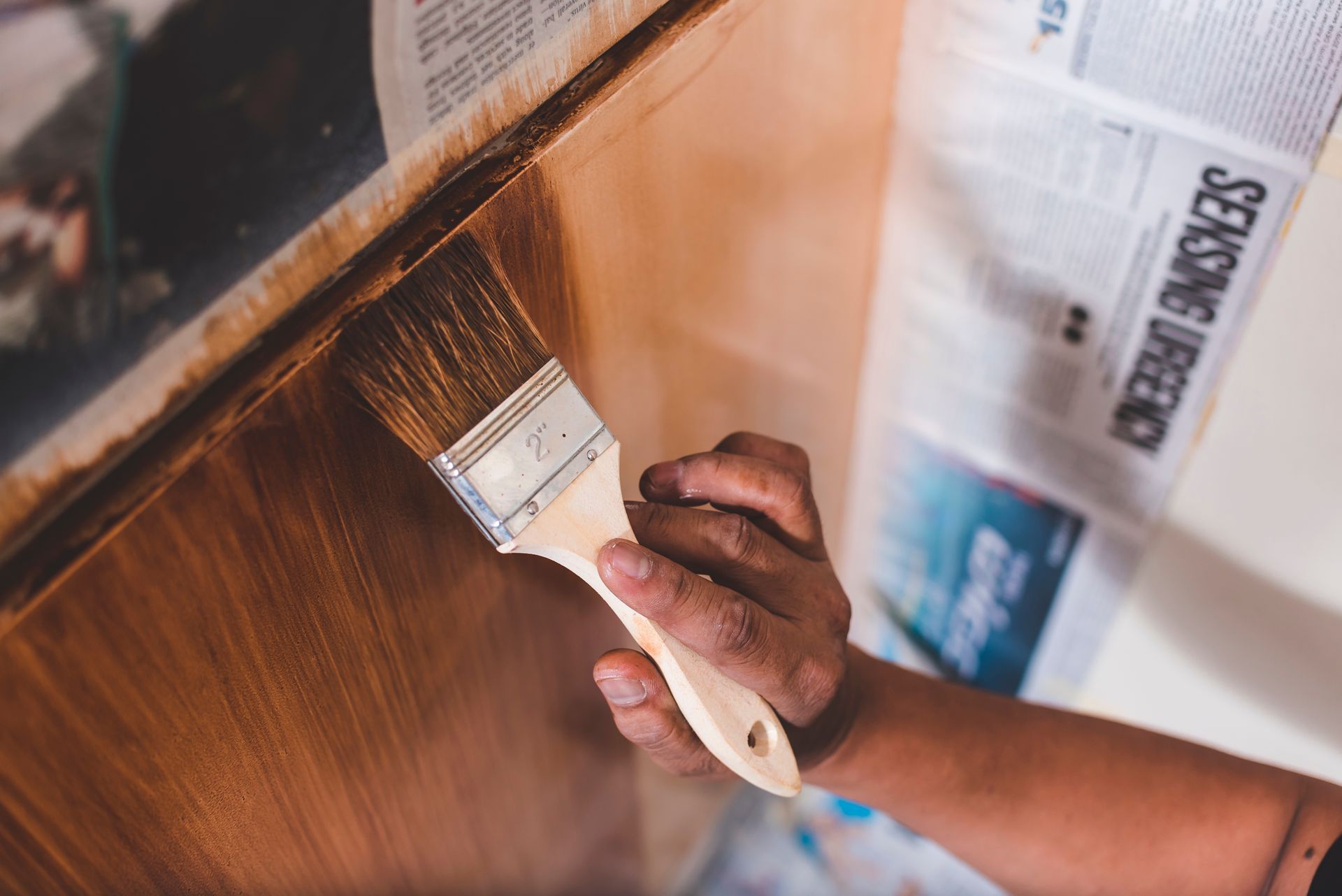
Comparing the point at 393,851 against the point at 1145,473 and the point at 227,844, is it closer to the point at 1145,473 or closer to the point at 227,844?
the point at 227,844

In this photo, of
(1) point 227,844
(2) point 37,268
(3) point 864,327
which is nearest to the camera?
(2) point 37,268

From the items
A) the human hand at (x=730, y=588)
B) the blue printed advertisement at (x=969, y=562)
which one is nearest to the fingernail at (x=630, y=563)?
the human hand at (x=730, y=588)

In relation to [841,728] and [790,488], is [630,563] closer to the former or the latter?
[790,488]

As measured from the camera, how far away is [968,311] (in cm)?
74

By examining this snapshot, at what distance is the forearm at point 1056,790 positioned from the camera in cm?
56

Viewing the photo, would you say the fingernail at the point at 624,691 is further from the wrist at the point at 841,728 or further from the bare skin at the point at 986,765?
the wrist at the point at 841,728

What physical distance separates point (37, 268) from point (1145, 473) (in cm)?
69

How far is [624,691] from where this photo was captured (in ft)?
1.39

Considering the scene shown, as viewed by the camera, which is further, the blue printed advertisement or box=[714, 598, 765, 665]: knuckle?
the blue printed advertisement

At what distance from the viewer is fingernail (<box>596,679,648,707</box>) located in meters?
0.42

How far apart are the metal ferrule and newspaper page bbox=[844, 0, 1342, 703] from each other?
0.40 metres

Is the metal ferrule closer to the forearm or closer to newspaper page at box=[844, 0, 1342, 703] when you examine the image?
the forearm

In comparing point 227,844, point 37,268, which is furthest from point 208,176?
point 227,844

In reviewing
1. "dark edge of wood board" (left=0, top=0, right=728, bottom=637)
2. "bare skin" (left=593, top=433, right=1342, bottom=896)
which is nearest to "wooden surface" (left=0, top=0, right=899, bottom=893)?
"dark edge of wood board" (left=0, top=0, right=728, bottom=637)
